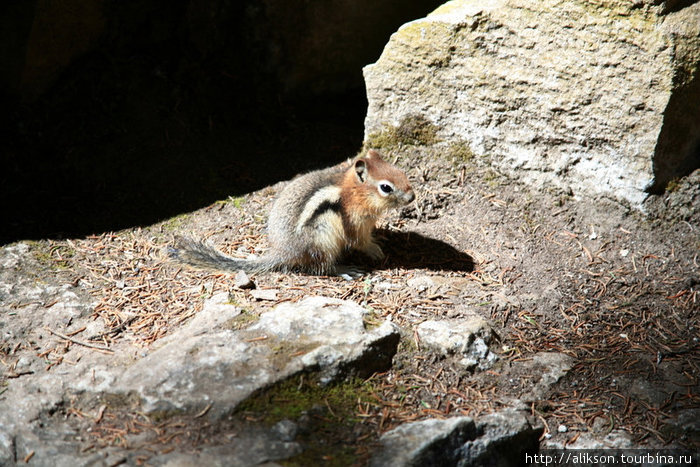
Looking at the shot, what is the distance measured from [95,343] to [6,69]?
9.98 ft

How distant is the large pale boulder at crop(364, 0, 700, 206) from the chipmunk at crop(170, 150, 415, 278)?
1051 mm

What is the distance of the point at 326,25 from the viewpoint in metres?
6.37

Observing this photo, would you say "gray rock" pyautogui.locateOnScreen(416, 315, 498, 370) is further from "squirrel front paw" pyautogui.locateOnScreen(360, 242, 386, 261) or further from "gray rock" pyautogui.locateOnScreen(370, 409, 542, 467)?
"squirrel front paw" pyautogui.locateOnScreen(360, 242, 386, 261)

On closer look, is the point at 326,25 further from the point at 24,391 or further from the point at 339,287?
the point at 24,391

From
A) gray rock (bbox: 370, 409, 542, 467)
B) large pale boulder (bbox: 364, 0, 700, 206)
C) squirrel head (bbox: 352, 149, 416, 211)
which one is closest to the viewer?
gray rock (bbox: 370, 409, 542, 467)

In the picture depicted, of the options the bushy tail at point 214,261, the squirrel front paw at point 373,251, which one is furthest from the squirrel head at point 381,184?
the bushy tail at point 214,261

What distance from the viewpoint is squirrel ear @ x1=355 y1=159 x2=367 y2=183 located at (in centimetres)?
498

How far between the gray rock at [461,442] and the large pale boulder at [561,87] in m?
2.55

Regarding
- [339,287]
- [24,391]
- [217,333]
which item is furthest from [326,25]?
[24,391]

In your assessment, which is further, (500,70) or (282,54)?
(282,54)

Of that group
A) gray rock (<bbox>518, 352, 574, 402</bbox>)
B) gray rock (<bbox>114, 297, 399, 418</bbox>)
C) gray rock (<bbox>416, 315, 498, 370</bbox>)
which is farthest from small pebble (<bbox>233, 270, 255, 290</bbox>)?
gray rock (<bbox>518, 352, 574, 402</bbox>)

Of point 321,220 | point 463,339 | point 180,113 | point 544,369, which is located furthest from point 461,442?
point 180,113

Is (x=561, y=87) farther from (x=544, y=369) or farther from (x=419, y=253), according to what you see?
(x=544, y=369)

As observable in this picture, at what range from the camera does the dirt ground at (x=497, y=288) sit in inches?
151
